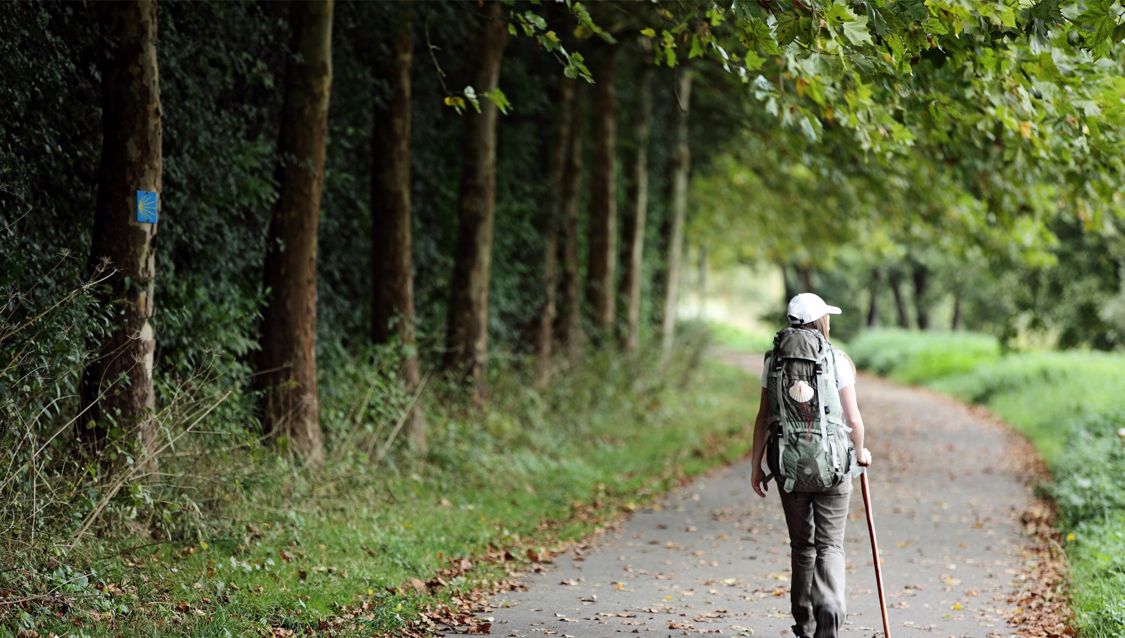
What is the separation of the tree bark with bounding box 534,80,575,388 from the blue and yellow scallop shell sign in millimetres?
10064

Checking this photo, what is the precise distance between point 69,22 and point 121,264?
204 centimetres

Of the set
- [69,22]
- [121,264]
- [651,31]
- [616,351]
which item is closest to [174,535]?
[121,264]

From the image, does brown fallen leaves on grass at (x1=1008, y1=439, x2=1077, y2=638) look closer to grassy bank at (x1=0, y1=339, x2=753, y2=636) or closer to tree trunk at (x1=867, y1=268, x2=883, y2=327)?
grassy bank at (x1=0, y1=339, x2=753, y2=636)

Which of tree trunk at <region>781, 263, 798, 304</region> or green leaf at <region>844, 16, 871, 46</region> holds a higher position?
green leaf at <region>844, 16, 871, 46</region>

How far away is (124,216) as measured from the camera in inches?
302

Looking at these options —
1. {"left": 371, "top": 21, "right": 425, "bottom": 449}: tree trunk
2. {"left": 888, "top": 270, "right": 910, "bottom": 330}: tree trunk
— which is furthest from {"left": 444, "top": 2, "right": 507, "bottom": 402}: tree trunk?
{"left": 888, "top": 270, "right": 910, "bottom": 330}: tree trunk

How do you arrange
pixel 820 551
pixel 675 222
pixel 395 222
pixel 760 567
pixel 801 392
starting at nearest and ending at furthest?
pixel 801 392
pixel 820 551
pixel 760 567
pixel 395 222
pixel 675 222

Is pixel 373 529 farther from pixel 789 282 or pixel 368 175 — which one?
pixel 789 282

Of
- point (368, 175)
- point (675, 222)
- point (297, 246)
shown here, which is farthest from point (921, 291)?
→ point (297, 246)

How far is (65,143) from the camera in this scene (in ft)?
27.4

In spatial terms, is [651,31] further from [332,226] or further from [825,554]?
[332,226]

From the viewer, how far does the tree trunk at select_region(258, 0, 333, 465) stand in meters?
10.0

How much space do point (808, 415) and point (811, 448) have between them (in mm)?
183

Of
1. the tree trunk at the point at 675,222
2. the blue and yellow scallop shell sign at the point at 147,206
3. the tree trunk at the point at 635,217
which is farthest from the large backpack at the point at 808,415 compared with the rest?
the tree trunk at the point at 675,222
